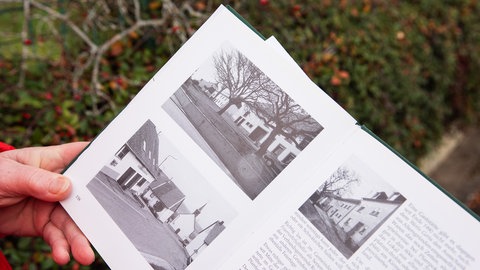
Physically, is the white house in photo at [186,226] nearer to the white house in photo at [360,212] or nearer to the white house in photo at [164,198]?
the white house in photo at [164,198]

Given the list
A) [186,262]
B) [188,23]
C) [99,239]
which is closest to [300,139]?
[186,262]

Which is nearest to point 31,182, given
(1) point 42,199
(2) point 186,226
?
(1) point 42,199

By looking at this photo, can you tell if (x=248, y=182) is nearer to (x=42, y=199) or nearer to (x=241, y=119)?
(x=241, y=119)

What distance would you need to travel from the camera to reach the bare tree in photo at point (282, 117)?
3.06 feet

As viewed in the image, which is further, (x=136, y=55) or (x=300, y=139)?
(x=136, y=55)

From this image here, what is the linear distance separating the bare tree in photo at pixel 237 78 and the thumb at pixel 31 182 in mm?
438

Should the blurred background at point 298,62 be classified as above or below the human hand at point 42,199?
above

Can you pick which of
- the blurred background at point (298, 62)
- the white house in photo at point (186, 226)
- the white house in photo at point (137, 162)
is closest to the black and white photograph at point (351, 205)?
the white house in photo at point (186, 226)

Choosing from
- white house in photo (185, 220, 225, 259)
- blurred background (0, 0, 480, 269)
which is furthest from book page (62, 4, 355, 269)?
blurred background (0, 0, 480, 269)

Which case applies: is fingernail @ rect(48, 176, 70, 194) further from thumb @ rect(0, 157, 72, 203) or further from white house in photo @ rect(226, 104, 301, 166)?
white house in photo @ rect(226, 104, 301, 166)

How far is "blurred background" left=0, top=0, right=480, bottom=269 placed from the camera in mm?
1658

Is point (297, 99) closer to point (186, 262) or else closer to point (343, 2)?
point (186, 262)

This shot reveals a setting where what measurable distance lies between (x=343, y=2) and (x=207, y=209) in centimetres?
185

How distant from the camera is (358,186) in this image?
2.93 ft
